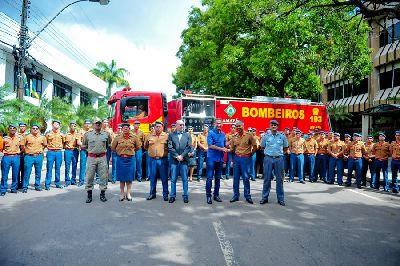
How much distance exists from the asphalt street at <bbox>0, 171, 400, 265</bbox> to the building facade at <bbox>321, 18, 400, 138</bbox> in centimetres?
1506

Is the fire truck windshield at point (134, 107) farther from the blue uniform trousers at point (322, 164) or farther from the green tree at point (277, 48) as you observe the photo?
the green tree at point (277, 48)

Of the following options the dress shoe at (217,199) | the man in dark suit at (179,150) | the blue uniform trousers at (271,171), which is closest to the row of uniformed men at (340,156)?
the blue uniform trousers at (271,171)

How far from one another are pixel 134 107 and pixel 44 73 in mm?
22093

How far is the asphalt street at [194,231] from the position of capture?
4105 mm

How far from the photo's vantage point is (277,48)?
17.7 meters

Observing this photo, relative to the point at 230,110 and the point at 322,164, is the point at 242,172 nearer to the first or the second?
the point at 230,110

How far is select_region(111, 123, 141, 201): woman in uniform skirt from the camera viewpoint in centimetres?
780

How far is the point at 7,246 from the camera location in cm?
446

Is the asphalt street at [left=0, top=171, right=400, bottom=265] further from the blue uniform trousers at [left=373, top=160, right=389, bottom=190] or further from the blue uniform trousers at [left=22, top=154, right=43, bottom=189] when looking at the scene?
the blue uniform trousers at [left=373, top=160, right=389, bottom=190]

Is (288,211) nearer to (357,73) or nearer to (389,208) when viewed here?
(389,208)

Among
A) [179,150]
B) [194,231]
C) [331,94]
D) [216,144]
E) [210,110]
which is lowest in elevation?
[194,231]

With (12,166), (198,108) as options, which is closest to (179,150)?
(12,166)

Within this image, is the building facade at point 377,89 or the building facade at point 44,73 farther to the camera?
the building facade at point 377,89

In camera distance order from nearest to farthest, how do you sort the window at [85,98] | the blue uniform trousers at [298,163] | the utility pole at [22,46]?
the blue uniform trousers at [298,163]
the utility pole at [22,46]
the window at [85,98]
